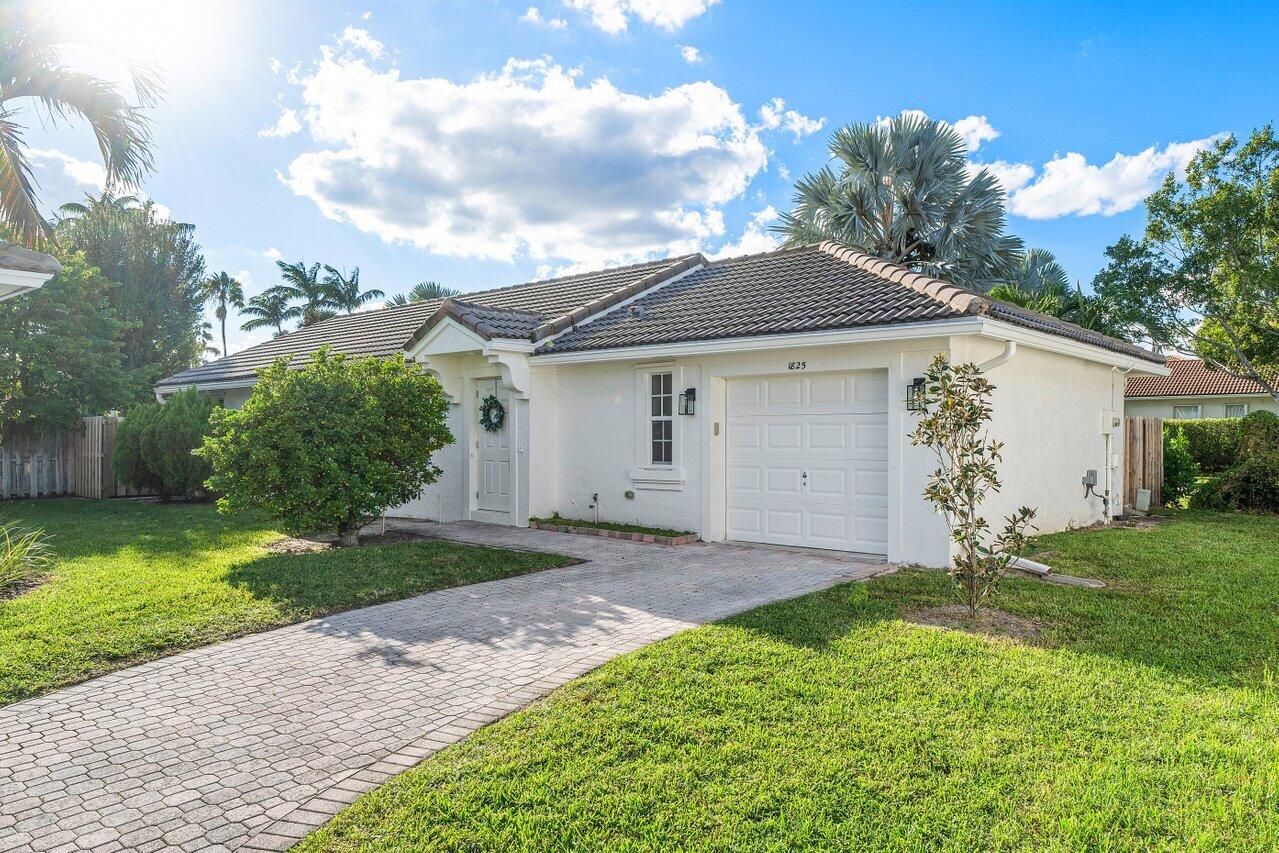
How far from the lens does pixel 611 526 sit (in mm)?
11523

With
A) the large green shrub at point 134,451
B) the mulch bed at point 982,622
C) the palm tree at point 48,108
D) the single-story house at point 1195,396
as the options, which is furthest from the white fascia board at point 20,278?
the single-story house at point 1195,396

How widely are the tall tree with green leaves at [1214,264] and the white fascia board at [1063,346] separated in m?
9.09

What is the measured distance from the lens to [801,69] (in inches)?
500

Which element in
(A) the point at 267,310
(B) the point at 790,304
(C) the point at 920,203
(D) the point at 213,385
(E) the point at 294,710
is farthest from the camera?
(A) the point at 267,310

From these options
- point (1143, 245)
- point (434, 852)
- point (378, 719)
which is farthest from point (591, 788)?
point (1143, 245)

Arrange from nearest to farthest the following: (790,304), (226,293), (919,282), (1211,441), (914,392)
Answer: (914,392), (919,282), (790,304), (1211,441), (226,293)

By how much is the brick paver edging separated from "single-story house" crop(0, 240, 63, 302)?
23.1 feet

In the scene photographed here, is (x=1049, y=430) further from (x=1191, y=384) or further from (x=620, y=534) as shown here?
(x=1191, y=384)

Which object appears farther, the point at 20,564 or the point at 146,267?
the point at 146,267

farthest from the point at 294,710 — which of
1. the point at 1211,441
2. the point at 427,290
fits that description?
the point at 427,290

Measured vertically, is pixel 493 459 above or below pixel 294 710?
above

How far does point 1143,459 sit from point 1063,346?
23.3 ft

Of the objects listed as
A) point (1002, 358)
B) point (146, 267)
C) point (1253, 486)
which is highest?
point (146, 267)

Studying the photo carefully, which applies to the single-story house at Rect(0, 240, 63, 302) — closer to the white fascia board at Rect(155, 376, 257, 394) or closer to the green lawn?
the green lawn
